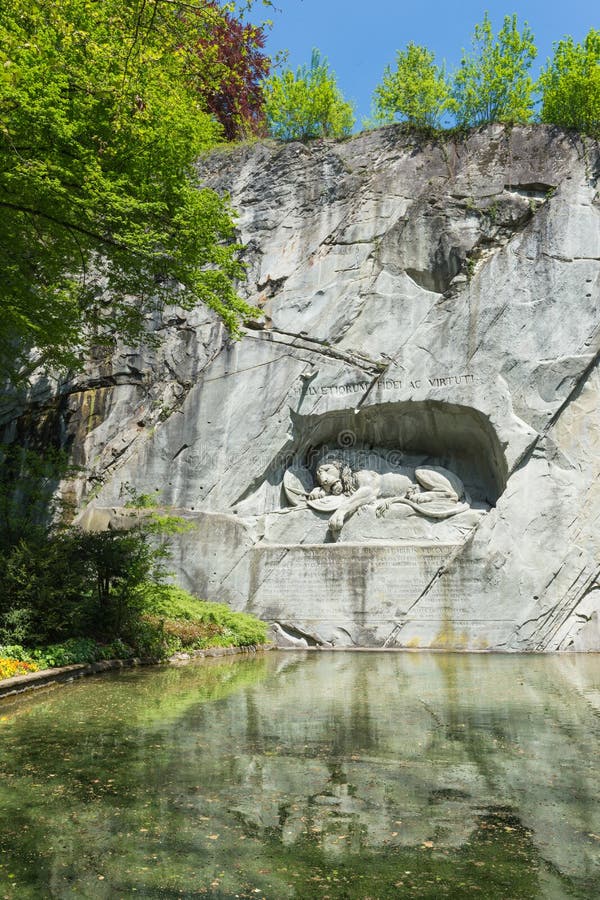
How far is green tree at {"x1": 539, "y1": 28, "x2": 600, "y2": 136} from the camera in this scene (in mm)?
18766

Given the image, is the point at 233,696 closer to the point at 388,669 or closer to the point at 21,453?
the point at 388,669

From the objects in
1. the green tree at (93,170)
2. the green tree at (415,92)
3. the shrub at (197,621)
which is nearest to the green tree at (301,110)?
the green tree at (415,92)

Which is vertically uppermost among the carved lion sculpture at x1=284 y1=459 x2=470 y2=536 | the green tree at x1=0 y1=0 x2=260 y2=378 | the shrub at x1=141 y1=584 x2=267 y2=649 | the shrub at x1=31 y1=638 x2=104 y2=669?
the green tree at x1=0 y1=0 x2=260 y2=378

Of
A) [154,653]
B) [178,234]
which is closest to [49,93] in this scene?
[178,234]

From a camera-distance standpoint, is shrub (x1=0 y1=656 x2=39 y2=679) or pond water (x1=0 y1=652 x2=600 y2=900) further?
shrub (x1=0 y1=656 x2=39 y2=679)

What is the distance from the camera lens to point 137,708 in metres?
7.23

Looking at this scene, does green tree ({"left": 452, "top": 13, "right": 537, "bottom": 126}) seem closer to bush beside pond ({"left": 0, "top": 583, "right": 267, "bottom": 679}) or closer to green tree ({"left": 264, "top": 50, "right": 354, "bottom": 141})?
green tree ({"left": 264, "top": 50, "right": 354, "bottom": 141})

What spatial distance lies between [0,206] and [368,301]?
9.03 metres

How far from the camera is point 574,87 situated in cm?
1923

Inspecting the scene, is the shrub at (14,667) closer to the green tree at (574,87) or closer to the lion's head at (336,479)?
the lion's head at (336,479)

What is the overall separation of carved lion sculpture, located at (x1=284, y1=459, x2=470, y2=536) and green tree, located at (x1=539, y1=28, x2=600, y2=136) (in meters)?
9.12

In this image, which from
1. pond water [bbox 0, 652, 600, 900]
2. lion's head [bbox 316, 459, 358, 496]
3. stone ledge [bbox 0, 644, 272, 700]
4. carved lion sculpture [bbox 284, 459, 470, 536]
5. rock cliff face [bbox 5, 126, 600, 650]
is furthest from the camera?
lion's head [bbox 316, 459, 358, 496]

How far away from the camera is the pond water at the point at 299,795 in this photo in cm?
324

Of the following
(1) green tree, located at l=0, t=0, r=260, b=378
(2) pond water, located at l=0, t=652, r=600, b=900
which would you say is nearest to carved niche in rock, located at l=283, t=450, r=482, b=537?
(1) green tree, located at l=0, t=0, r=260, b=378
